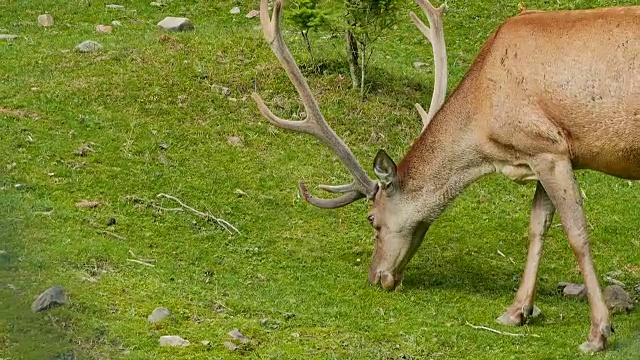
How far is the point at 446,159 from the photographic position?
711 centimetres

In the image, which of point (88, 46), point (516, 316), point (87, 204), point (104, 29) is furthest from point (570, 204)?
point (104, 29)

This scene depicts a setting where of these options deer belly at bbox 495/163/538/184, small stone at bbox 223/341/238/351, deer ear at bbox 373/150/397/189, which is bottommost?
deer ear at bbox 373/150/397/189

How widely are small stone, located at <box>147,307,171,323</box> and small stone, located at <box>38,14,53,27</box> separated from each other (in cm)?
785

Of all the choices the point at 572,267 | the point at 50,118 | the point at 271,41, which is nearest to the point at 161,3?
the point at 50,118

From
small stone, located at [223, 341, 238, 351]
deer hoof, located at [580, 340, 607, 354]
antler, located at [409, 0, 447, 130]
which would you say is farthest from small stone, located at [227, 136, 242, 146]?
deer hoof, located at [580, 340, 607, 354]

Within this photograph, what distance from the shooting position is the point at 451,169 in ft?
23.4

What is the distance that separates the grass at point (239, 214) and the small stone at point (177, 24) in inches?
9.6

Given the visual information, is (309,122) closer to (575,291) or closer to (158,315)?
(158,315)

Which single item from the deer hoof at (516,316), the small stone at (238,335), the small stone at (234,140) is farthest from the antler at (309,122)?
the small stone at (234,140)

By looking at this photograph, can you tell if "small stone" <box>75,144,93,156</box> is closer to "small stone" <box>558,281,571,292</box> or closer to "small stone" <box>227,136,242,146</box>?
"small stone" <box>227,136,242,146</box>

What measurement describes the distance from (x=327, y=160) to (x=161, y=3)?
215 inches

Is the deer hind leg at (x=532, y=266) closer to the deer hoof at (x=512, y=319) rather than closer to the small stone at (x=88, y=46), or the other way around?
the deer hoof at (x=512, y=319)

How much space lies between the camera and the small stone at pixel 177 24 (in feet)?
43.3

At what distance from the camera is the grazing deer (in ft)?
20.6
